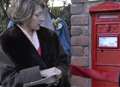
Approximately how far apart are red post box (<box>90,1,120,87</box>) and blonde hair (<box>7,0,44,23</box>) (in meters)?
2.51

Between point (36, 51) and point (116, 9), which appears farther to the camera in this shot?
point (116, 9)

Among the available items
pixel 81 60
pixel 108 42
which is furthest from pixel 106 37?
pixel 81 60

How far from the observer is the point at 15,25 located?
364 cm

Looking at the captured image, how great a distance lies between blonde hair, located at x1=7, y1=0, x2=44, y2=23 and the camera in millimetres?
3531

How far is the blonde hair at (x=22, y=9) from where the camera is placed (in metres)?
3.53

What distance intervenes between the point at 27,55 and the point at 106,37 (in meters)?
2.71

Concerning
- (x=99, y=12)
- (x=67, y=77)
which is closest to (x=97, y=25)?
(x=99, y=12)

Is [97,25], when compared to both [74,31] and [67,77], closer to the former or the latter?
[74,31]

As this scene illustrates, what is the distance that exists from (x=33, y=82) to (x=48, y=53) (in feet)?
0.95

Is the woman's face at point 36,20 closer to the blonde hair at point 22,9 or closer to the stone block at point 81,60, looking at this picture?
the blonde hair at point 22,9

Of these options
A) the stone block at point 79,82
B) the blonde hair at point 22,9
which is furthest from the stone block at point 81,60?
the blonde hair at point 22,9

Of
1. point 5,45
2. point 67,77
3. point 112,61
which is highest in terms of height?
point 5,45

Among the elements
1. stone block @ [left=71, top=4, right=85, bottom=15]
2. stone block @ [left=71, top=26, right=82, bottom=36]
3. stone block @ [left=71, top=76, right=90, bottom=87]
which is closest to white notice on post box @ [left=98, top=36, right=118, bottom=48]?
stone block @ [left=71, top=26, right=82, bottom=36]

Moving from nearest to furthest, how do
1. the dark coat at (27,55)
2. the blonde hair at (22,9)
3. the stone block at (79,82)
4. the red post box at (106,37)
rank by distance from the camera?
the dark coat at (27,55), the blonde hair at (22,9), the red post box at (106,37), the stone block at (79,82)
